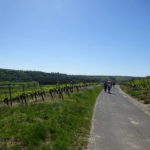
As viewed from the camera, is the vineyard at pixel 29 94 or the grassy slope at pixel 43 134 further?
the vineyard at pixel 29 94

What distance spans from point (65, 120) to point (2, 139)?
3.40 metres

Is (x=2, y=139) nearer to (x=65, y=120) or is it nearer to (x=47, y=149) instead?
(x=47, y=149)

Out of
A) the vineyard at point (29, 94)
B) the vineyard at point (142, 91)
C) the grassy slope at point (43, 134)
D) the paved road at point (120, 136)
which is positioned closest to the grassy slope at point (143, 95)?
the vineyard at point (142, 91)

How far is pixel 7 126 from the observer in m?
8.13

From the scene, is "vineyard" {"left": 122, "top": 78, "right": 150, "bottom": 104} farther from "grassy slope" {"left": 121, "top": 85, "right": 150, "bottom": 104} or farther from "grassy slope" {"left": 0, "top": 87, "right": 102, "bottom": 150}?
"grassy slope" {"left": 0, "top": 87, "right": 102, "bottom": 150}

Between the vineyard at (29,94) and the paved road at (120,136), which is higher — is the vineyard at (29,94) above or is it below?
above

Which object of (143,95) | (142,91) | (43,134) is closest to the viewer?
(43,134)

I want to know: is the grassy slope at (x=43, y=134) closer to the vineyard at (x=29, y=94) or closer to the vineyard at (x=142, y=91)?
the vineyard at (x=29, y=94)

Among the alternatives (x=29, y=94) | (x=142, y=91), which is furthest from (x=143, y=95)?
(x=29, y=94)

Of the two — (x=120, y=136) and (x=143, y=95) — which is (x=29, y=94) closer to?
(x=143, y=95)

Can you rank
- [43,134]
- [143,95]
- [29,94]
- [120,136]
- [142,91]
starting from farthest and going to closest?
[142,91], [143,95], [29,94], [120,136], [43,134]

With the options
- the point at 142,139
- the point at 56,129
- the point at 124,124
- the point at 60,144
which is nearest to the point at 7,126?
the point at 56,129

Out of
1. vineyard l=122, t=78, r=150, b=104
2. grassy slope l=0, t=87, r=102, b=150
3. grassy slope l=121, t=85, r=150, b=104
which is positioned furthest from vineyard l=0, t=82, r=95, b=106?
vineyard l=122, t=78, r=150, b=104

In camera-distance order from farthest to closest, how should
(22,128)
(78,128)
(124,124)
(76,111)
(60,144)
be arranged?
(76,111) → (124,124) → (78,128) → (22,128) → (60,144)
